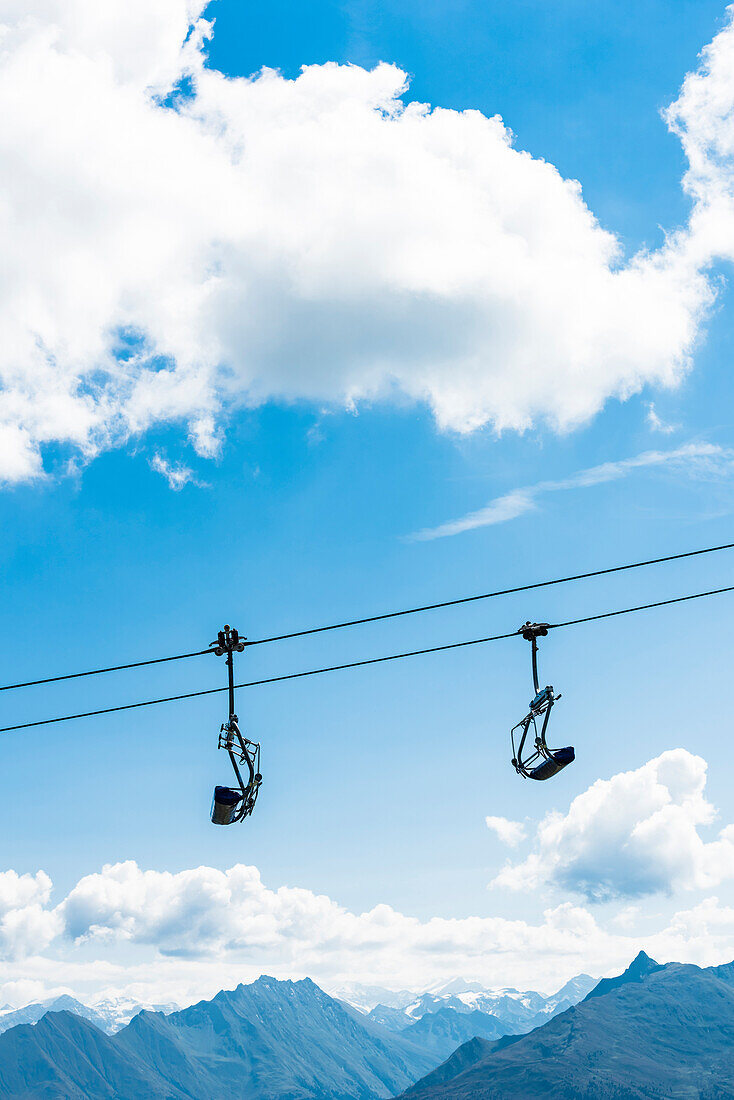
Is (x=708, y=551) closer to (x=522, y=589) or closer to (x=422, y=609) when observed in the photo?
(x=522, y=589)

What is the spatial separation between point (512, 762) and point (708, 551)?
8008mm

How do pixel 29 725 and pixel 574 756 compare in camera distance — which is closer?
pixel 574 756

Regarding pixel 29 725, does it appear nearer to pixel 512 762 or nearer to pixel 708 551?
pixel 512 762

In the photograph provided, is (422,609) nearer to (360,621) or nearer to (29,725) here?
(360,621)

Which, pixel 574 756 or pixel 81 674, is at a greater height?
pixel 81 674

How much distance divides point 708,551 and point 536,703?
240 inches

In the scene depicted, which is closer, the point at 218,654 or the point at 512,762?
the point at 218,654

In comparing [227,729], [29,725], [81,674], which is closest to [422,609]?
[227,729]

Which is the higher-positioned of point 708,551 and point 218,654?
point 708,551

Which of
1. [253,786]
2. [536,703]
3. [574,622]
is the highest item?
[574,622]

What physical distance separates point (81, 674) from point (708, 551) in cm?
1697

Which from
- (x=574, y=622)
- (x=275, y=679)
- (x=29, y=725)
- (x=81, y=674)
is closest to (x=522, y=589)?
(x=574, y=622)

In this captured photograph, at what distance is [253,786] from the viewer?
2530 centimetres

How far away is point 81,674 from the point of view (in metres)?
26.2
